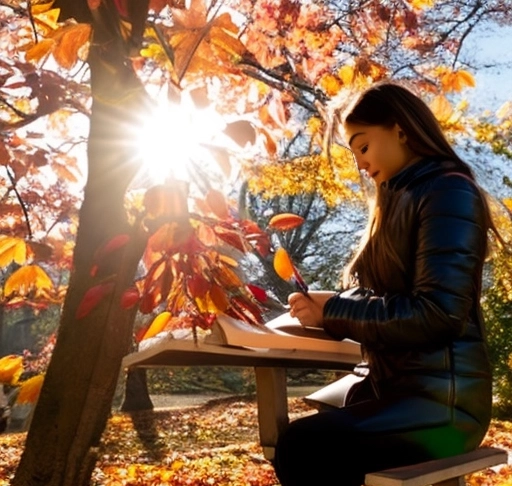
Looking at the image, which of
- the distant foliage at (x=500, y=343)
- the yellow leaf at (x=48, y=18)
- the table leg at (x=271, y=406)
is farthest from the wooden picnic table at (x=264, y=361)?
the distant foliage at (x=500, y=343)

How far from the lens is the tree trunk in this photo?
2.65 m

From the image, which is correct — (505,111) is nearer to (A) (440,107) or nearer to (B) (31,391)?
(A) (440,107)

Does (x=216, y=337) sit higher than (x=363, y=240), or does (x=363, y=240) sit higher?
(x=363, y=240)

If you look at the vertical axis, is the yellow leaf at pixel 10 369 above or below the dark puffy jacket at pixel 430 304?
below

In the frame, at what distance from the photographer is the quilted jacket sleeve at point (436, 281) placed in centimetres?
154

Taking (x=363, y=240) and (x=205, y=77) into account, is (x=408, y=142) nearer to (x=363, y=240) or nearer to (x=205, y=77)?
(x=363, y=240)

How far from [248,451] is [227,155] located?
495 cm

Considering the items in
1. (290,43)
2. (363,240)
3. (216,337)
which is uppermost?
(290,43)

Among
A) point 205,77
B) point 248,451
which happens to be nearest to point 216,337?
point 205,77

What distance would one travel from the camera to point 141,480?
5.27 meters

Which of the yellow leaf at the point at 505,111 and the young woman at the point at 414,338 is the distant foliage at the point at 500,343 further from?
the young woman at the point at 414,338

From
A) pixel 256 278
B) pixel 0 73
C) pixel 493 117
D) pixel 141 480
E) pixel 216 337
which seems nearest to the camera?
pixel 216 337

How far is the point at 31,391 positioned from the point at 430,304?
181 centimetres

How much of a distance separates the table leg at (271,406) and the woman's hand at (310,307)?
0.31 meters
